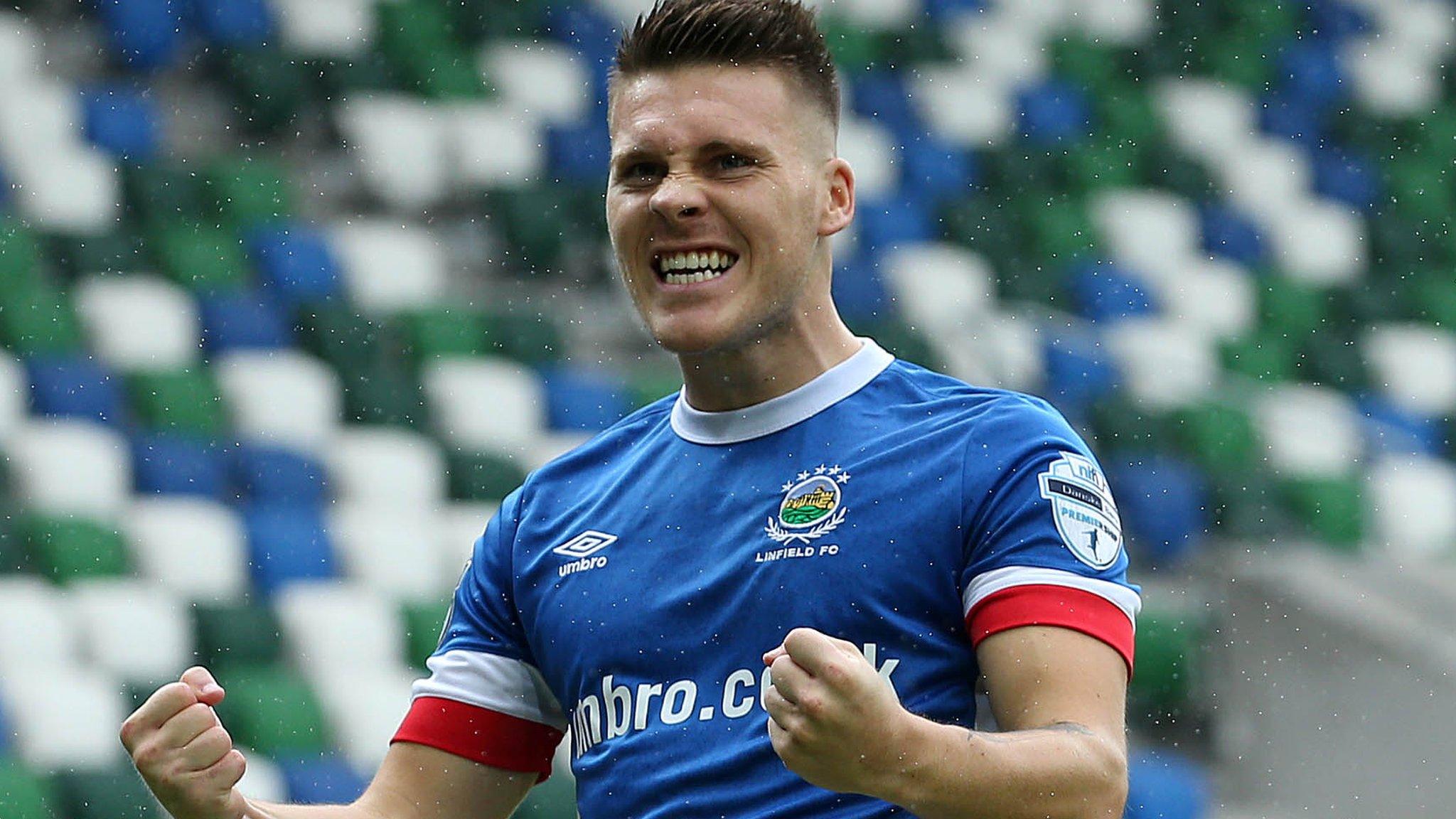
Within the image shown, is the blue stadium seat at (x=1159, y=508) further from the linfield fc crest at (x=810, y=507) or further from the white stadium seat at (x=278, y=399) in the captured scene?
the linfield fc crest at (x=810, y=507)

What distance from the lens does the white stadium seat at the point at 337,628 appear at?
645 cm

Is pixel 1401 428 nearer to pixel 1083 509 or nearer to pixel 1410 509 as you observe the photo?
pixel 1410 509

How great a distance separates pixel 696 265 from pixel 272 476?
16.0ft

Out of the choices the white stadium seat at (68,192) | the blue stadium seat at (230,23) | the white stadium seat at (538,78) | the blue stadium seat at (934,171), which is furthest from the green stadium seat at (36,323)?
A: the blue stadium seat at (934,171)

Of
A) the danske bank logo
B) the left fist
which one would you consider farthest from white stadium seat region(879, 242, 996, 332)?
the left fist

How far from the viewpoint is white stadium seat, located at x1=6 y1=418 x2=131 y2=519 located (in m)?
6.58

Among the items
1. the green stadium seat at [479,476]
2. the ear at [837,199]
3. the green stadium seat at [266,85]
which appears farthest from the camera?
the green stadium seat at [266,85]

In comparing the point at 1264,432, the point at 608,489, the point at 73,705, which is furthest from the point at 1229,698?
the point at 608,489

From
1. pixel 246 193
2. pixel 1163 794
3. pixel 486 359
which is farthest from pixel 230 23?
pixel 1163 794

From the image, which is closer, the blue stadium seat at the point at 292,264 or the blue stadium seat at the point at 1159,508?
the blue stadium seat at the point at 1159,508

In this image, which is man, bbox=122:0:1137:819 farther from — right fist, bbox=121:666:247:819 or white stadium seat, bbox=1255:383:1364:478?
white stadium seat, bbox=1255:383:1364:478

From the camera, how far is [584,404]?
7.89 m

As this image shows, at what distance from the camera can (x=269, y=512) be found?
6.87 m

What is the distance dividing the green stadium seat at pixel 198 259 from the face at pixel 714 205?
5.36 m
